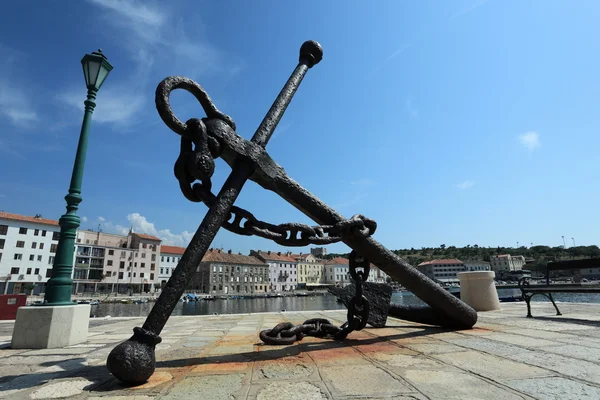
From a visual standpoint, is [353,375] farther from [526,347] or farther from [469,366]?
[526,347]

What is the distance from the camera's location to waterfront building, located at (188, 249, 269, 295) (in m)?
72.2

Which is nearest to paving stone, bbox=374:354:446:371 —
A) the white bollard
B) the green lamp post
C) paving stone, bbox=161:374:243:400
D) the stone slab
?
paving stone, bbox=161:374:243:400

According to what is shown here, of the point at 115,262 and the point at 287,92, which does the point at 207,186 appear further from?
the point at 115,262

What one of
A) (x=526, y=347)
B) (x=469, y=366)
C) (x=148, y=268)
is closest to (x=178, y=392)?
(x=469, y=366)

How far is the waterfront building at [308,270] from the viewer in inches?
3787

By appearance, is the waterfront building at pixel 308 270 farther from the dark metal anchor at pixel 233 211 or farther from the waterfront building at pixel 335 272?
the dark metal anchor at pixel 233 211

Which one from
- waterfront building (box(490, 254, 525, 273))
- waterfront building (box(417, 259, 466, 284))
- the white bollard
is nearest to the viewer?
the white bollard

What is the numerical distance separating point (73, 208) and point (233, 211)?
11.5 ft

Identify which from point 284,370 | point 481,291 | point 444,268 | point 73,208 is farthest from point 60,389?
point 444,268

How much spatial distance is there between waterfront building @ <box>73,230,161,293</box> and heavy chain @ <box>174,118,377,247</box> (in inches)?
2614

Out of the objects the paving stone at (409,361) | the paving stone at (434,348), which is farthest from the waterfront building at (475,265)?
the paving stone at (409,361)

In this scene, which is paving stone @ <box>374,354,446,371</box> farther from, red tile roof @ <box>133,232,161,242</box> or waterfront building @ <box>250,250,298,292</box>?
waterfront building @ <box>250,250,298,292</box>

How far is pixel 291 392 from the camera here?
2.26m

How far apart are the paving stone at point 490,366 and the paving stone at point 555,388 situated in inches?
5.5
